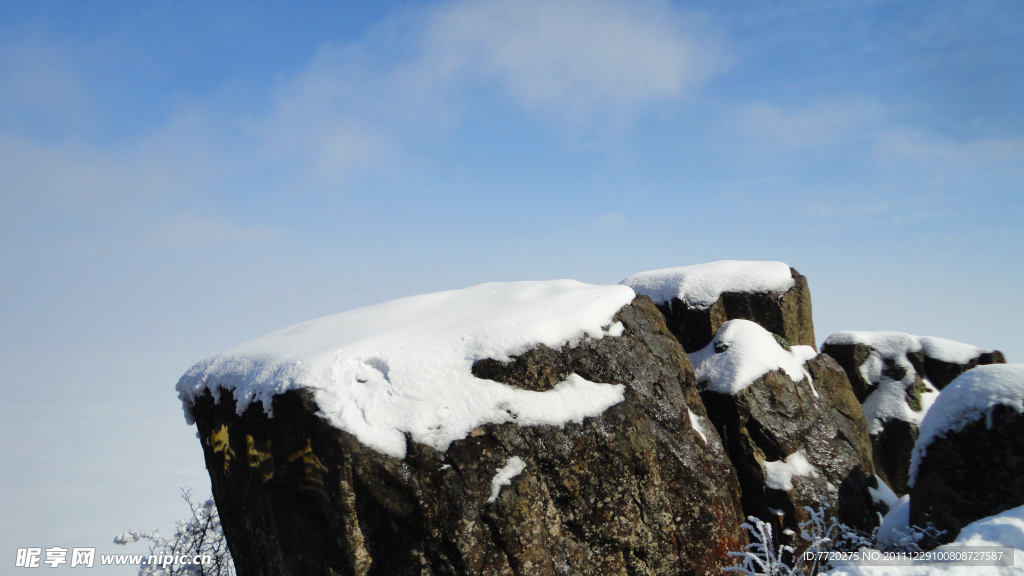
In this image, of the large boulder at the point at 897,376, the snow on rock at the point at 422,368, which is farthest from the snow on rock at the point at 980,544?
the large boulder at the point at 897,376

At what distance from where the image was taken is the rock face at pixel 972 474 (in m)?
5.80

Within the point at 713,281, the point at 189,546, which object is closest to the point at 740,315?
the point at 713,281

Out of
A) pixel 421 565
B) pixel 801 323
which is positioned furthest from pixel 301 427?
pixel 801 323

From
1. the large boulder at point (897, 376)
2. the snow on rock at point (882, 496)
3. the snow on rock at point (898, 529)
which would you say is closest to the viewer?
the snow on rock at point (898, 529)

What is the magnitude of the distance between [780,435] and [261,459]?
20.3ft

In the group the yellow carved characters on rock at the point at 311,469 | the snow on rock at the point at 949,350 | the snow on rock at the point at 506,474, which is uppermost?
the yellow carved characters on rock at the point at 311,469

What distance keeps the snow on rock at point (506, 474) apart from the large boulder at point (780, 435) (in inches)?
137

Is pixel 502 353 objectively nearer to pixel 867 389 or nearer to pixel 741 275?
pixel 741 275

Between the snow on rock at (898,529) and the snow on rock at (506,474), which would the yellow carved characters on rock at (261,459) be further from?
the snow on rock at (898,529)

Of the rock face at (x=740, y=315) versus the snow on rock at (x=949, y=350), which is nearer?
the rock face at (x=740, y=315)

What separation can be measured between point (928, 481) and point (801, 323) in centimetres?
420

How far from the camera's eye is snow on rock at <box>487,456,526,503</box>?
5.27m

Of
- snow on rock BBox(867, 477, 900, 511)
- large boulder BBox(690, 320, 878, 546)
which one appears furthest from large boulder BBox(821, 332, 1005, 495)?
large boulder BBox(690, 320, 878, 546)

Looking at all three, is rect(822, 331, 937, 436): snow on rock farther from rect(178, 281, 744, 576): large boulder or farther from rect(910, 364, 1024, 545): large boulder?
rect(178, 281, 744, 576): large boulder
